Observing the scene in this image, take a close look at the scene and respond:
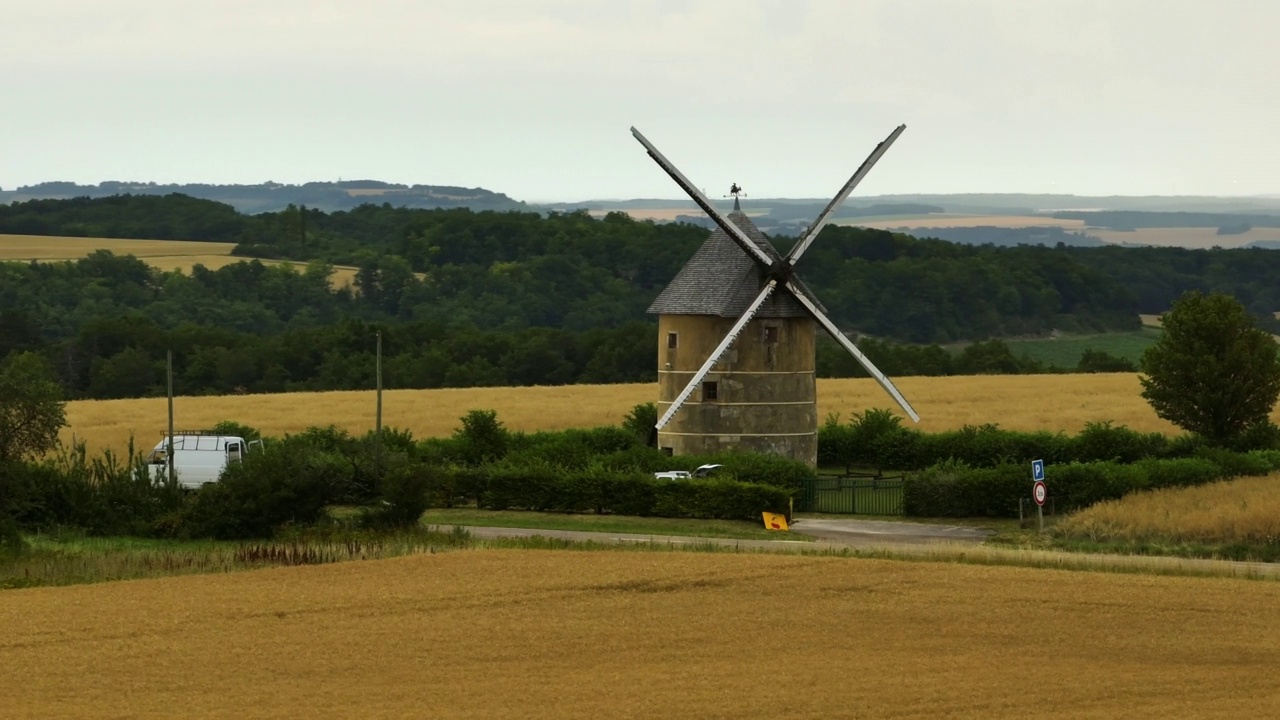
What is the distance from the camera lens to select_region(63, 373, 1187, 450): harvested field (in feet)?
243

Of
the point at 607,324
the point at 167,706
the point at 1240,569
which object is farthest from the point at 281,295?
the point at 167,706

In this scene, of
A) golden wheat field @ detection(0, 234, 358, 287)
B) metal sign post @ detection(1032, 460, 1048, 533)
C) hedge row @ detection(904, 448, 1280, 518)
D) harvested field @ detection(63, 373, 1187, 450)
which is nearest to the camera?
metal sign post @ detection(1032, 460, 1048, 533)

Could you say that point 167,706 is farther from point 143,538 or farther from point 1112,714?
point 143,538

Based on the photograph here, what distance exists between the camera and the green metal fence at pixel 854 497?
5541 cm

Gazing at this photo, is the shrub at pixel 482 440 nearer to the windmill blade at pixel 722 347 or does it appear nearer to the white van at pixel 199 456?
the windmill blade at pixel 722 347

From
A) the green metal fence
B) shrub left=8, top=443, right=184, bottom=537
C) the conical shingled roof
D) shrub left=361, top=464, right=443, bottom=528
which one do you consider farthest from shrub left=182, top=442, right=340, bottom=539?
the conical shingled roof

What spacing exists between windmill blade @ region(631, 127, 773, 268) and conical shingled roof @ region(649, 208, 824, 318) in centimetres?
45

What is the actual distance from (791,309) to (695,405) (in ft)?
13.8

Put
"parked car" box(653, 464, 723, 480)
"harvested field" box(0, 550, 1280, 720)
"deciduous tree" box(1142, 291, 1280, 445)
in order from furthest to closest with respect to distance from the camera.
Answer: "deciduous tree" box(1142, 291, 1280, 445) → "parked car" box(653, 464, 723, 480) → "harvested field" box(0, 550, 1280, 720)

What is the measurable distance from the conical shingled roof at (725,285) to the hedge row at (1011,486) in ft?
28.1

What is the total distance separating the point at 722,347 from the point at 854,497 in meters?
7.05

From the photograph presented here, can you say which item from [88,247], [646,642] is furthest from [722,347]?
[88,247]

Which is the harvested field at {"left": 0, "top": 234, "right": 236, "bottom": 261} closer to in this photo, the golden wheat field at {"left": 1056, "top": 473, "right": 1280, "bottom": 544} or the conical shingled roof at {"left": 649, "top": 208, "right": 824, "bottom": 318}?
the conical shingled roof at {"left": 649, "top": 208, "right": 824, "bottom": 318}

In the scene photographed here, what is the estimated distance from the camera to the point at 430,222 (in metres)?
187
